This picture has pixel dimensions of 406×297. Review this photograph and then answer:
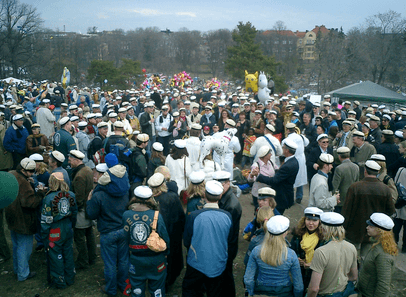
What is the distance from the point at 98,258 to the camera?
539cm

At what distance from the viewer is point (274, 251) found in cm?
293

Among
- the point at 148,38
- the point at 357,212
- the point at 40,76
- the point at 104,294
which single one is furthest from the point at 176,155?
the point at 148,38

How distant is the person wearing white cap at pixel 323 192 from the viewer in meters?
4.75

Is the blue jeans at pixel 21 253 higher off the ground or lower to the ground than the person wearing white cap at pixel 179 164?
lower

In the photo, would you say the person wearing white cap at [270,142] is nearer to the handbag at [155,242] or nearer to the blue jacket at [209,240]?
the blue jacket at [209,240]

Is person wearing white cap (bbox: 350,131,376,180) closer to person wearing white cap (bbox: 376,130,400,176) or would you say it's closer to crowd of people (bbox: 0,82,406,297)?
crowd of people (bbox: 0,82,406,297)

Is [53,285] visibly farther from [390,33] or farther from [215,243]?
[390,33]

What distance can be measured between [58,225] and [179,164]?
213 centimetres

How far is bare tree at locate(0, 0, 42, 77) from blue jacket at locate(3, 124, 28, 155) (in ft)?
144

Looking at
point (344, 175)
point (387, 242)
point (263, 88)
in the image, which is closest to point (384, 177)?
point (344, 175)

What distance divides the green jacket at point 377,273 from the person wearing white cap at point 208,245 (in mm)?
1417

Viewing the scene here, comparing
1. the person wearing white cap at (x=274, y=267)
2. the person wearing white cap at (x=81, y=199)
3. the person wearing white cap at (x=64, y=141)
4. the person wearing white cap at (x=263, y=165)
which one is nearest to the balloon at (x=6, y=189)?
the person wearing white cap at (x=274, y=267)

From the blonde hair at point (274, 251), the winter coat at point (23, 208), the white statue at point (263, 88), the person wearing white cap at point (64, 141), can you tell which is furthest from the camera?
the white statue at point (263, 88)

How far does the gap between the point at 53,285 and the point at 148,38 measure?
3298 inches
